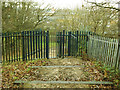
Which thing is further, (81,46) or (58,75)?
(81,46)

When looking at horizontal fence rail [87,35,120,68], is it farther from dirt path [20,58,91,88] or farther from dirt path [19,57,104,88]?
dirt path [20,58,91,88]

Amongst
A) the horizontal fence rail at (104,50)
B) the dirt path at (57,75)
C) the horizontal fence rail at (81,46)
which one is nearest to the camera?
the dirt path at (57,75)

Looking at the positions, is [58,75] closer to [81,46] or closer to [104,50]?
[104,50]

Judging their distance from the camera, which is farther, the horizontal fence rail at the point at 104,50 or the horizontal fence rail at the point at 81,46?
the horizontal fence rail at the point at 81,46

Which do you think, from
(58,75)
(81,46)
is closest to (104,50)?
(81,46)

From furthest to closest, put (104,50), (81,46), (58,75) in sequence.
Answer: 1. (81,46)
2. (104,50)
3. (58,75)

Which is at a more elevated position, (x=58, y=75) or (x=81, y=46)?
Result: (x=81, y=46)

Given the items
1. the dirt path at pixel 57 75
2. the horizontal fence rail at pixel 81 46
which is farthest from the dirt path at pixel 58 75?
the horizontal fence rail at pixel 81 46

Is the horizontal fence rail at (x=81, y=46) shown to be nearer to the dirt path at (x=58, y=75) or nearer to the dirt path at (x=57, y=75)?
the dirt path at (x=58, y=75)

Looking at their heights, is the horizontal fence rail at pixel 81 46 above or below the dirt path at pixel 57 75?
above

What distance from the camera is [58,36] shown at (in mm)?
8102

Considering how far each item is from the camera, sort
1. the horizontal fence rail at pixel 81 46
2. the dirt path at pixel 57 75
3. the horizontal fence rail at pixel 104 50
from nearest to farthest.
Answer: the dirt path at pixel 57 75
the horizontal fence rail at pixel 104 50
the horizontal fence rail at pixel 81 46

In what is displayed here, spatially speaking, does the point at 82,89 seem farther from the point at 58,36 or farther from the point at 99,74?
the point at 58,36

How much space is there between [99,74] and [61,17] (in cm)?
1253
